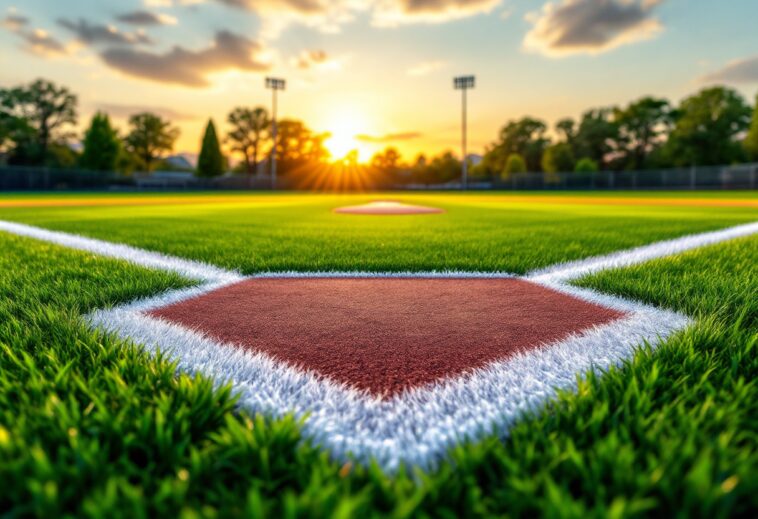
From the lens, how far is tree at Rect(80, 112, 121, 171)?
167ft

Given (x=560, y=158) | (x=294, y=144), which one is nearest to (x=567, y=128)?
(x=560, y=158)

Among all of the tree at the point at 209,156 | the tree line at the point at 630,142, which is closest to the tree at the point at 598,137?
the tree line at the point at 630,142

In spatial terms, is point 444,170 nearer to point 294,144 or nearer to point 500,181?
point 500,181

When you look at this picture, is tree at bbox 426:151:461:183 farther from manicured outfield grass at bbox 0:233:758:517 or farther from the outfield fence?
manicured outfield grass at bbox 0:233:758:517

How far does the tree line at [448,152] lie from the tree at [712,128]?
10 cm

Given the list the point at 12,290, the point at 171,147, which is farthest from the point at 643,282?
the point at 171,147

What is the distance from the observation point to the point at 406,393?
5.74ft


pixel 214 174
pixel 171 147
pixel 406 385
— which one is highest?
pixel 171 147

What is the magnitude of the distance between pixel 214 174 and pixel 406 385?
59.8m

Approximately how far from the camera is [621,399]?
4.99 ft

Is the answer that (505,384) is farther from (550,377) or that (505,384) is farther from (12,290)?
(12,290)

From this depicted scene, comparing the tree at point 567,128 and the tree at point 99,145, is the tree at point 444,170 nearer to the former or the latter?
the tree at point 567,128

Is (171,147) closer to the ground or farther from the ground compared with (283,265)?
farther from the ground

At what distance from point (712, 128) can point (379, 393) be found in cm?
5681
